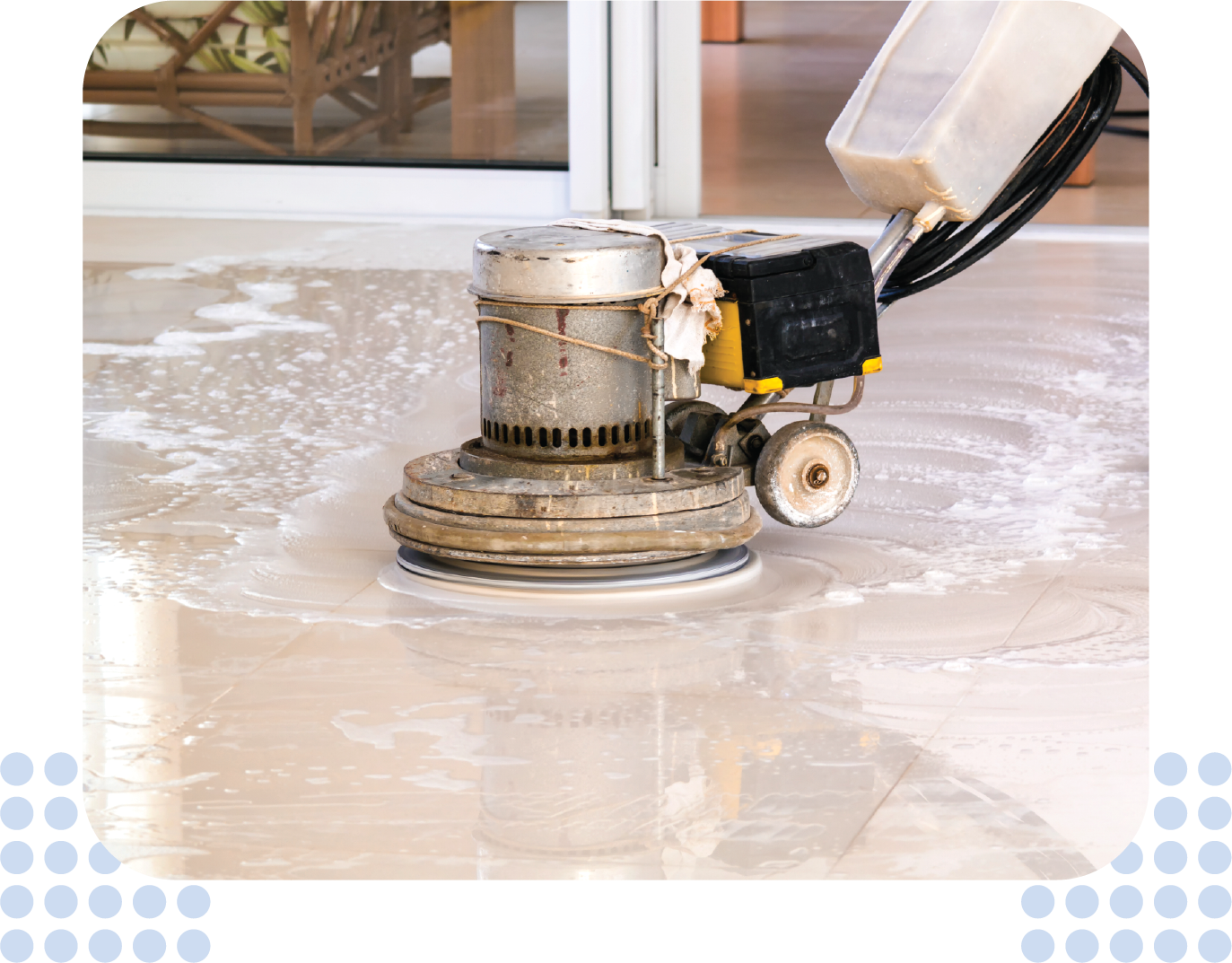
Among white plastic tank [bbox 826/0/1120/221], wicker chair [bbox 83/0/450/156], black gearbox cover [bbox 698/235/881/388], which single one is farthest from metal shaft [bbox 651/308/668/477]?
wicker chair [bbox 83/0/450/156]

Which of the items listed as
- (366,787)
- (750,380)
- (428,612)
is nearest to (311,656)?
(428,612)

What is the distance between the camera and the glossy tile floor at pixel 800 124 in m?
7.95

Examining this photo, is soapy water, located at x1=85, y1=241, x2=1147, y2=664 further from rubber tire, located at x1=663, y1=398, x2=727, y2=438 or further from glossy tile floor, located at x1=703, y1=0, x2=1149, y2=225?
glossy tile floor, located at x1=703, y1=0, x2=1149, y2=225

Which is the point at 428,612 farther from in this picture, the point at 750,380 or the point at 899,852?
the point at 899,852

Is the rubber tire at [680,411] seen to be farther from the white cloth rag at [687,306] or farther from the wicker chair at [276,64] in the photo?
the wicker chair at [276,64]

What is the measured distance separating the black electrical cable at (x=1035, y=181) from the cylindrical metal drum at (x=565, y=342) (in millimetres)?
621

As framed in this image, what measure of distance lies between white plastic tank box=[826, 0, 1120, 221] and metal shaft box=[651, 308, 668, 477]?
1.72ft

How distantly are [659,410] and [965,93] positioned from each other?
841mm

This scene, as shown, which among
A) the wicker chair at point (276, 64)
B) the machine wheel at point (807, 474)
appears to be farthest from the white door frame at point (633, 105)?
the machine wheel at point (807, 474)

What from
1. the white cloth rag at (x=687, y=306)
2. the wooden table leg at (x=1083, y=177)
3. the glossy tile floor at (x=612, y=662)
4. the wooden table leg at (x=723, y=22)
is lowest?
the glossy tile floor at (x=612, y=662)

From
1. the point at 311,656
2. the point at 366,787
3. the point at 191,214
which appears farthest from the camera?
the point at 191,214

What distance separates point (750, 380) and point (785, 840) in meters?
1.19

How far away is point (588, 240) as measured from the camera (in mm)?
3297

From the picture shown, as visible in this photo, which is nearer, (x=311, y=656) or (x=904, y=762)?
(x=904, y=762)
